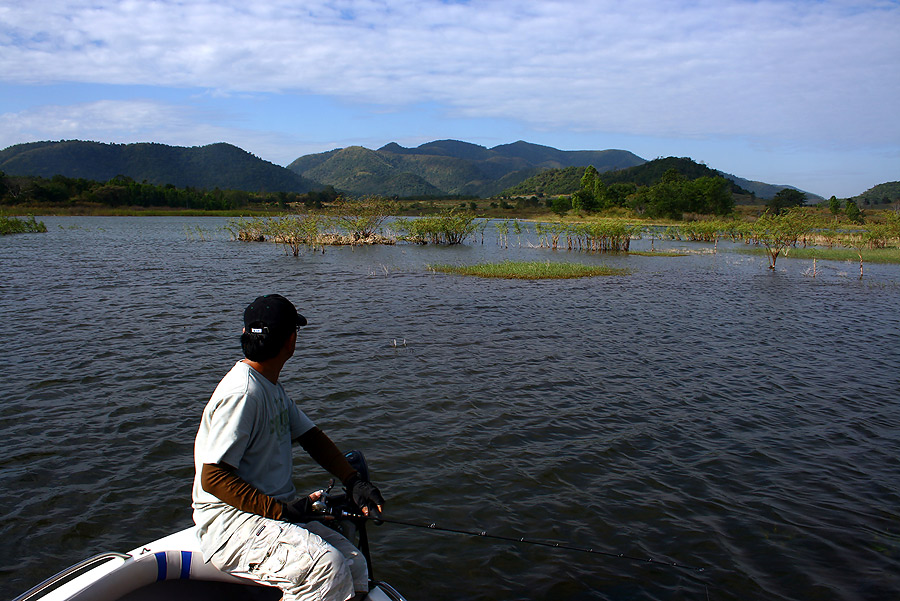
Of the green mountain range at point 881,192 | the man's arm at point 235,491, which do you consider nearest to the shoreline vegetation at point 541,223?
the man's arm at point 235,491

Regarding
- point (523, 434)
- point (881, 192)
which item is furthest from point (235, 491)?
point (881, 192)

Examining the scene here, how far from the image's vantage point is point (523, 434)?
7.94 m

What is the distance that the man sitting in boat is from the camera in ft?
10.1

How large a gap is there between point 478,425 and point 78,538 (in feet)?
16.0

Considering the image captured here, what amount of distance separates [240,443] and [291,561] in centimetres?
70

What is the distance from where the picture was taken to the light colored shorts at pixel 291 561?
121 inches

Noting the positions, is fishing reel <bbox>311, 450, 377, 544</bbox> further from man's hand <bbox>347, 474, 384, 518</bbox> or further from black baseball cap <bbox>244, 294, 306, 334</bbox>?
black baseball cap <bbox>244, 294, 306, 334</bbox>

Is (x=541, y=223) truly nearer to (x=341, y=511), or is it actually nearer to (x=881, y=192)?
(x=341, y=511)

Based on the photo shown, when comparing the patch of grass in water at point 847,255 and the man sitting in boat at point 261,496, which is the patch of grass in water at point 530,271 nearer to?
the patch of grass in water at point 847,255

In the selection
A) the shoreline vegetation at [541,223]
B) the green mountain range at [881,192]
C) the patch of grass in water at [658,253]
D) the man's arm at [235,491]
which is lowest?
the man's arm at [235,491]

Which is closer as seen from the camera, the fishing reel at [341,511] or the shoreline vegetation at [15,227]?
the fishing reel at [341,511]

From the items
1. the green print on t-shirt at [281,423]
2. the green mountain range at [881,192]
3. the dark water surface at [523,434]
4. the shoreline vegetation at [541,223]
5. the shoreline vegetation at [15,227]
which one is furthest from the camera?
the green mountain range at [881,192]

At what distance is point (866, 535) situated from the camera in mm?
5680

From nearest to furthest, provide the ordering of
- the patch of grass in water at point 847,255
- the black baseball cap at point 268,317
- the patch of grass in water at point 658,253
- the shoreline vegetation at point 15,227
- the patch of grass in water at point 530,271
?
the black baseball cap at point 268,317 < the patch of grass in water at point 530,271 < the patch of grass in water at point 847,255 < the patch of grass in water at point 658,253 < the shoreline vegetation at point 15,227
